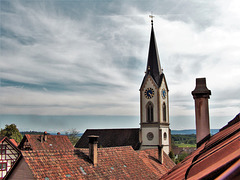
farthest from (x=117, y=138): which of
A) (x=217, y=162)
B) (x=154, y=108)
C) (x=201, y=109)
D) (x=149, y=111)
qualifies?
(x=217, y=162)

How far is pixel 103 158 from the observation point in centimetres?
1642

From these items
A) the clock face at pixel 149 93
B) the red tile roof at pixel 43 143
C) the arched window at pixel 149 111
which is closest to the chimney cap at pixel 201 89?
the red tile roof at pixel 43 143

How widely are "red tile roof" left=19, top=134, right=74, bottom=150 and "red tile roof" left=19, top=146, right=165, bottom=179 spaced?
67.9ft

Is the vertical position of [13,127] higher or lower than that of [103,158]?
higher

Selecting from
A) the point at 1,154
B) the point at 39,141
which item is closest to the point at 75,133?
the point at 39,141

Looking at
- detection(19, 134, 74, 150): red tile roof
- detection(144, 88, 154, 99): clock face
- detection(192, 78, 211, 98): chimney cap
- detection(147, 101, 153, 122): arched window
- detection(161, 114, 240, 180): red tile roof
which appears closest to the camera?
detection(161, 114, 240, 180): red tile roof

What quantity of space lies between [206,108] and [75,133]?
78.8 meters

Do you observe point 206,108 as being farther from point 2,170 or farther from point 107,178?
point 2,170

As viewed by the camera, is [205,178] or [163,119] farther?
[163,119]

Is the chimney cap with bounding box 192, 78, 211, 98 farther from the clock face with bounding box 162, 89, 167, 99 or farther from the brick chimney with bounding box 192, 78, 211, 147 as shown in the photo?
the clock face with bounding box 162, 89, 167, 99

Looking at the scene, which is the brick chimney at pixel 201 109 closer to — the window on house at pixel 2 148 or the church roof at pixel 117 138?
the window on house at pixel 2 148

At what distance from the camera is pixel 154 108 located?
153ft

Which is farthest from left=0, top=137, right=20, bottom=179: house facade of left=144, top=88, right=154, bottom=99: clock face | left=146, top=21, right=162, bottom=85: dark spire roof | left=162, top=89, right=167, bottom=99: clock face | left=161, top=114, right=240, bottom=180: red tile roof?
left=162, top=89, right=167, bottom=99: clock face

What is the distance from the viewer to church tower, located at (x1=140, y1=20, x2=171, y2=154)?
4575 centimetres
